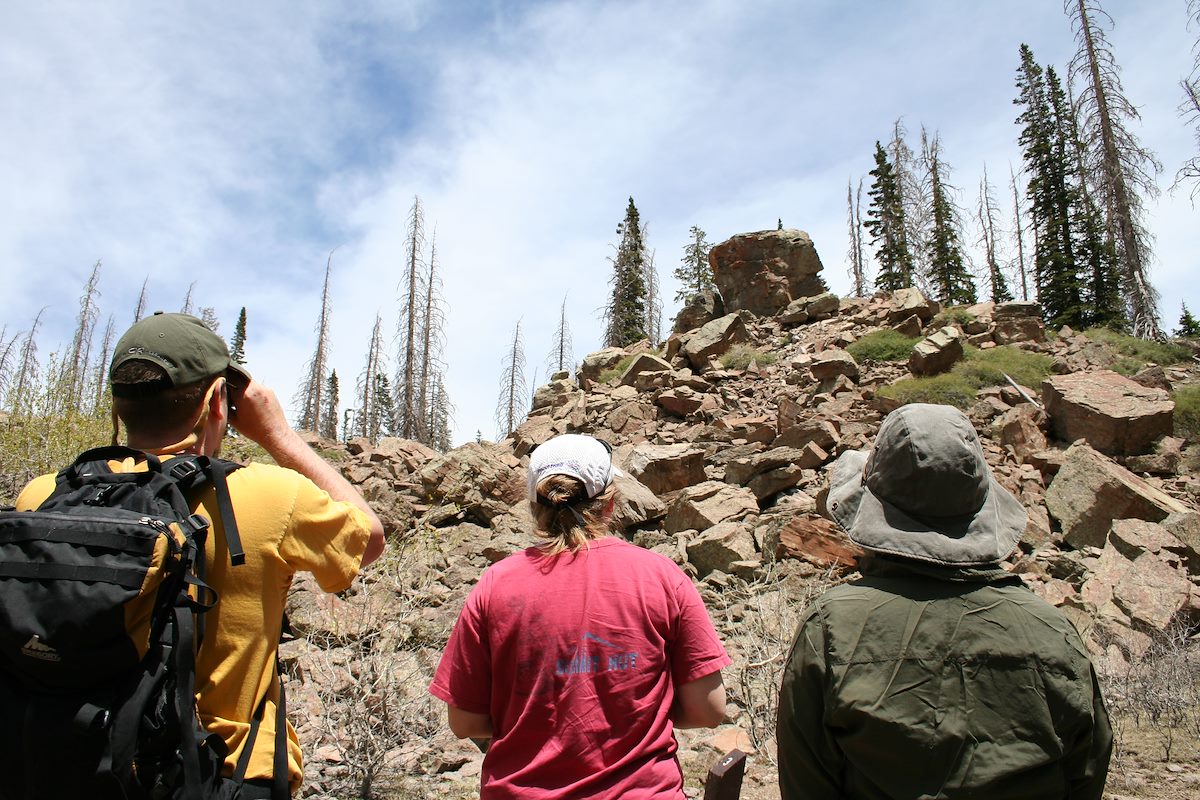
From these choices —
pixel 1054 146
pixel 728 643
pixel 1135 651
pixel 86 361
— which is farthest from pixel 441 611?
pixel 1054 146

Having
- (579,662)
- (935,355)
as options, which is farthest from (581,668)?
(935,355)

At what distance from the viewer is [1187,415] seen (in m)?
14.7

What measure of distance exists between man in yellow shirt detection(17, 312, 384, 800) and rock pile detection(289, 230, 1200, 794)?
5.26 m

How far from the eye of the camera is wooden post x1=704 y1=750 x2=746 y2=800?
1873 mm

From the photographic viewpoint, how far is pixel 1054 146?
35625 millimetres

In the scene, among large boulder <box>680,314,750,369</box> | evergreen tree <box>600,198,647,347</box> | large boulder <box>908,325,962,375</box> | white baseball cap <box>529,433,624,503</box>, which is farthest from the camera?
evergreen tree <box>600,198,647,347</box>

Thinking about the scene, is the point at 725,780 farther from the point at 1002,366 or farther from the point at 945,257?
the point at 945,257

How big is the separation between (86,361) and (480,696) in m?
40.3

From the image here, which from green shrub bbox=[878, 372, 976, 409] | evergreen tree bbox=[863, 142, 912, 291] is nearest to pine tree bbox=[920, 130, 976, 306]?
evergreen tree bbox=[863, 142, 912, 291]

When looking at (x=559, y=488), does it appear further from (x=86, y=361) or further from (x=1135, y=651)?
(x=86, y=361)

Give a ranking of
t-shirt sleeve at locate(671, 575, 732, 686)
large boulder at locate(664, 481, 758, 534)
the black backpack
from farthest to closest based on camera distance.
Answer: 1. large boulder at locate(664, 481, 758, 534)
2. t-shirt sleeve at locate(671, 575, 732, 686)
3. the black backpack

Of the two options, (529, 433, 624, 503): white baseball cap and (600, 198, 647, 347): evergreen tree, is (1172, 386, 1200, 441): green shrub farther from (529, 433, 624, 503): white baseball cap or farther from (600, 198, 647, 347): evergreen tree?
(600, 198, 647, 347): evergreen tree

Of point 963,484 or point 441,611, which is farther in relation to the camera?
point 441,611

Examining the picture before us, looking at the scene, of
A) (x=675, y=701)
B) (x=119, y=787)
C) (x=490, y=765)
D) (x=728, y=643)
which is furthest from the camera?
(x=728, y=643)
